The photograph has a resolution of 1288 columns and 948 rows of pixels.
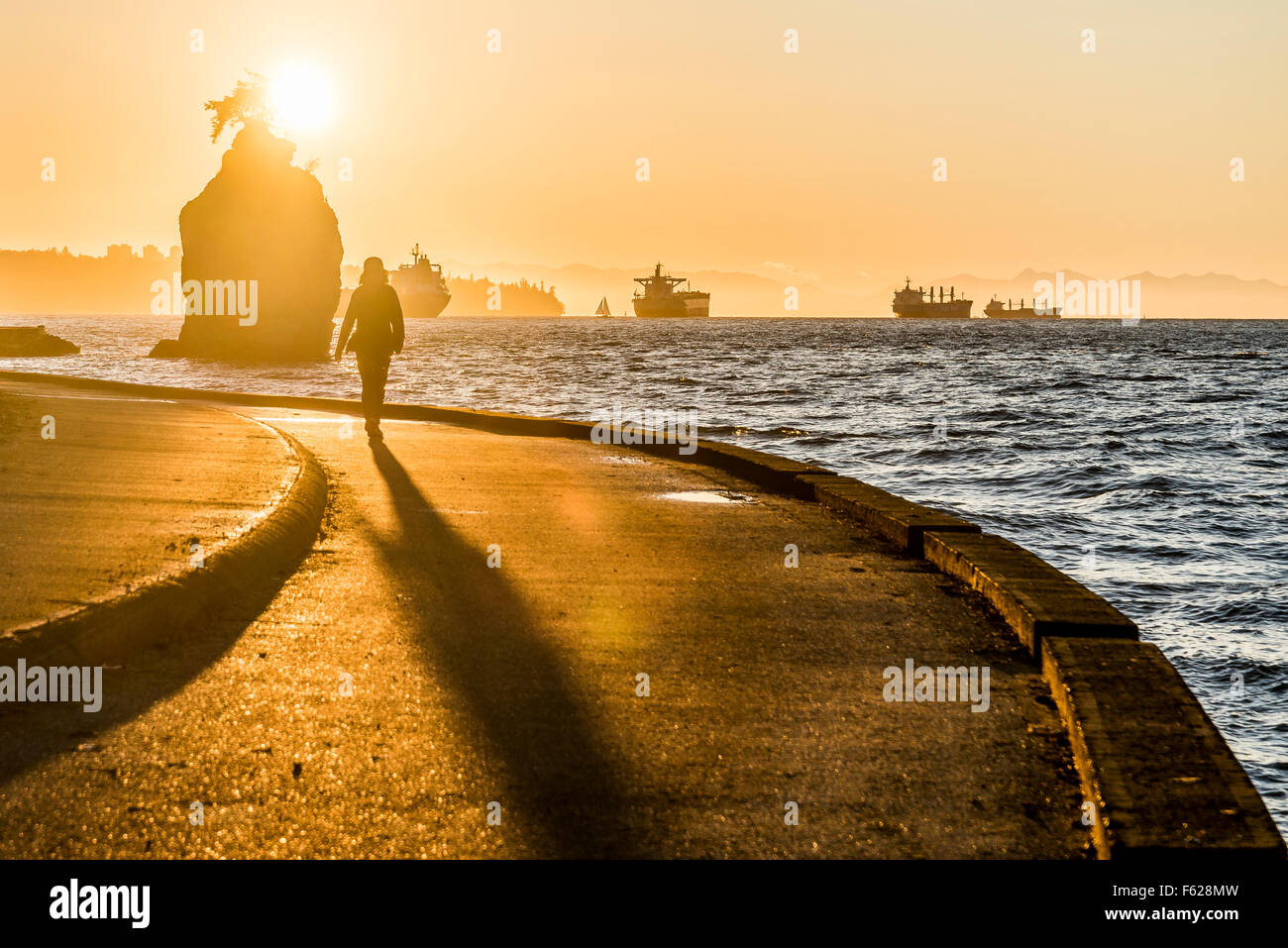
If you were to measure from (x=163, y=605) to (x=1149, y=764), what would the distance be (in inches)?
156

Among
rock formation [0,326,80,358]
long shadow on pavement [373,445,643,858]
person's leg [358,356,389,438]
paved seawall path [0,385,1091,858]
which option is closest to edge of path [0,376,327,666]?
paved seawall path [0,385,1091,858]

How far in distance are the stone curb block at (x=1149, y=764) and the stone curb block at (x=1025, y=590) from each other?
11.4 inches

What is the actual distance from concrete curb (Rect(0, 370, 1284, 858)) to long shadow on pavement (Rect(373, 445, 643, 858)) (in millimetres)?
1442

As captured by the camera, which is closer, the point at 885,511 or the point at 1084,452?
the point at 885,511

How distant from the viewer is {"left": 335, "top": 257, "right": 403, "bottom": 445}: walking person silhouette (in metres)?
12.7

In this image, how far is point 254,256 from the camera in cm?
7819

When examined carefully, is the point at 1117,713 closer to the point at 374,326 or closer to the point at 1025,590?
the point at 1025,590

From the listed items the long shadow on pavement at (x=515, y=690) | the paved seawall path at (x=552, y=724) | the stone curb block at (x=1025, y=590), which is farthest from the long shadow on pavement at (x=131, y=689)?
the stone curb block at (x=1025, y=590)

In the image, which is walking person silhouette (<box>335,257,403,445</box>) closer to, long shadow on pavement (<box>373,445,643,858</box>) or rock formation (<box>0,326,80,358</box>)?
long shadow on pavement (<box>373,445,643,858</box>)

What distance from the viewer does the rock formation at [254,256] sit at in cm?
7788

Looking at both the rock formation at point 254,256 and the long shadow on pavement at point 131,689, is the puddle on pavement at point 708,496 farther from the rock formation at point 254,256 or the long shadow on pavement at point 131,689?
the rock formation at point 254,256

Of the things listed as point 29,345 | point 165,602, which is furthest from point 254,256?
point 165,602
